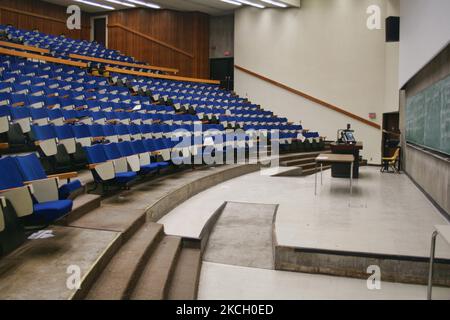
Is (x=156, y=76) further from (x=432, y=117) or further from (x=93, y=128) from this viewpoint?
(x=432, y=117)

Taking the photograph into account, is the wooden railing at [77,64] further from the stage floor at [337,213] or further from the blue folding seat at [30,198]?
the blue folding seat at [30,198]

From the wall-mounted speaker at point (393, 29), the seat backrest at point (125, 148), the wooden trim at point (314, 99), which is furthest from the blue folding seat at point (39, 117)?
the wooden trim at point (314, 99)

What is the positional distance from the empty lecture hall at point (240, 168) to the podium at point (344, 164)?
24mm

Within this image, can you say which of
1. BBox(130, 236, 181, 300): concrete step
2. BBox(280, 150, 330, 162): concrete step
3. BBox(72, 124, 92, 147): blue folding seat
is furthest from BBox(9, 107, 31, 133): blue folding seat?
BBox(280, 150, 330, 162): concrete step

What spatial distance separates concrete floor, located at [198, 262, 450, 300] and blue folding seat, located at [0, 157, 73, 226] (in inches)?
27.7

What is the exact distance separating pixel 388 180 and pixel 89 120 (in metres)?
3.09

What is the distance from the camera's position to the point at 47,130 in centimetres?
256

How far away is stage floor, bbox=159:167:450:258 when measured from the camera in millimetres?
1970

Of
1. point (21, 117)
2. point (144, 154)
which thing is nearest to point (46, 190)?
point (144, 154)

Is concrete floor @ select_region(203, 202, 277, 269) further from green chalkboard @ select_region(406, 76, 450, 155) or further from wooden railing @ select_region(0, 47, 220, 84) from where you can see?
wooden railing @ select_region(0, 47, 220, 84)

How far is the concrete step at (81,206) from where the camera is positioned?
1829mm

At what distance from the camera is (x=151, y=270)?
64.6 inches
